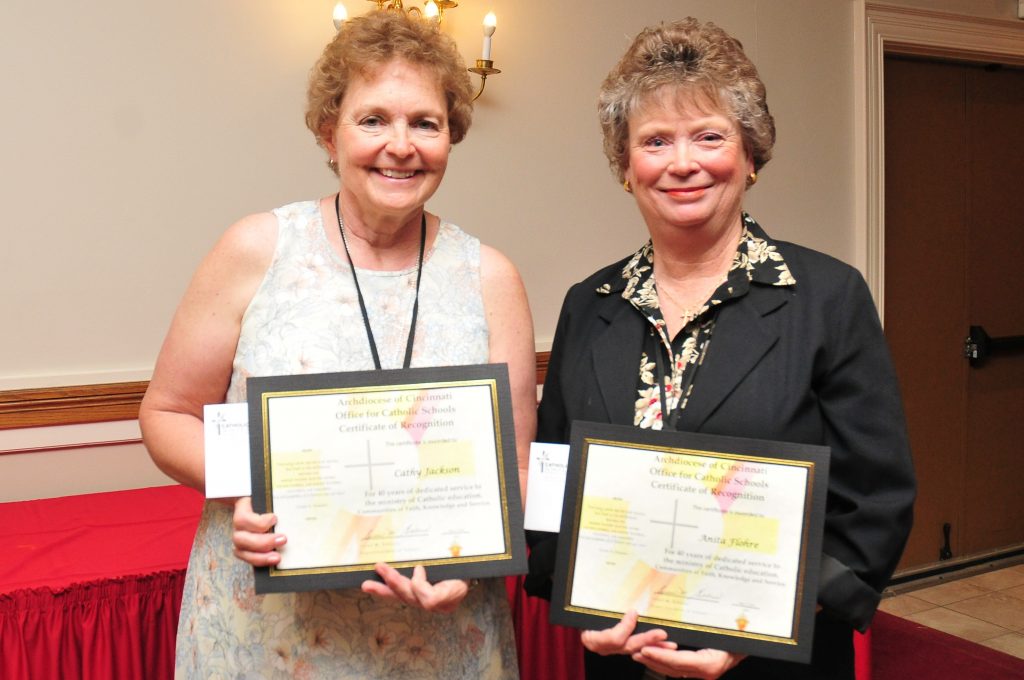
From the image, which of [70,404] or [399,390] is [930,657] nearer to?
[399,390]

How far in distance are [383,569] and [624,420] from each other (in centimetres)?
47

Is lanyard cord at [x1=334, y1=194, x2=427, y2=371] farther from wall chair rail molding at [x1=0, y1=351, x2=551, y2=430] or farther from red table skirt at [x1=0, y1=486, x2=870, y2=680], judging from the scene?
wall chair rail molding at [x1=0, y1=351, x2=551, y2=430]

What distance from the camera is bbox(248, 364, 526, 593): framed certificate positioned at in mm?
1357

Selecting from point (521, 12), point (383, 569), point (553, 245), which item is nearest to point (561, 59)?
point (521, 12)

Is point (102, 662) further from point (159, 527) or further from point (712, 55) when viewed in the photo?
point (712, 55)

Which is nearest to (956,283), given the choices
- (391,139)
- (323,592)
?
(391,139)

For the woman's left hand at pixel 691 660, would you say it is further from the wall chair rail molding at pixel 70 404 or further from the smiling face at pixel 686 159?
the wall chair rail molding at pixel 70 404

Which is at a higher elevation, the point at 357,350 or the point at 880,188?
the point at 880,188

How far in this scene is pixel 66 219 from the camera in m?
2.95

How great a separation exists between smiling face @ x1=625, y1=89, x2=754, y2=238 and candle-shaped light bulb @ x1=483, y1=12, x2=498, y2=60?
194 cm

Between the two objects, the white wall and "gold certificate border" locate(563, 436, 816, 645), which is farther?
the white wall

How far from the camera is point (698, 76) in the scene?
1.55m

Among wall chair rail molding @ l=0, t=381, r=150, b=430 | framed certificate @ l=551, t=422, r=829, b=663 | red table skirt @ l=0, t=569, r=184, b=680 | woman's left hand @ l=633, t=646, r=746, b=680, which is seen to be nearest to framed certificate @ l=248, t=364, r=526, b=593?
framed certificate @ l=551, t=422, r=829, b=663

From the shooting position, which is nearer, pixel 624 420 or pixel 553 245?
pixel 624 420
